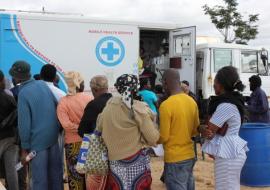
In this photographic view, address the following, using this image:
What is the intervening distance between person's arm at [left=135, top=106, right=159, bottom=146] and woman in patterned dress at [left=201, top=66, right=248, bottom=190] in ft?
1.70

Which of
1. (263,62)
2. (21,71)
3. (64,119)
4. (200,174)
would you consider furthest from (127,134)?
(263,62)

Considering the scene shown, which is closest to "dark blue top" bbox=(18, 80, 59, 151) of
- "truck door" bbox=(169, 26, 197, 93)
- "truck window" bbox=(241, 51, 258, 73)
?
"truck door" bbox=(169, 26, 197, 93)

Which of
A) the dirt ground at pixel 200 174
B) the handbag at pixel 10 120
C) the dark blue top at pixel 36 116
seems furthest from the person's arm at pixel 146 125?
the dirt ground at pixel 200 174

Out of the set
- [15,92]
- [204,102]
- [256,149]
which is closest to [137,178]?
[15,92]

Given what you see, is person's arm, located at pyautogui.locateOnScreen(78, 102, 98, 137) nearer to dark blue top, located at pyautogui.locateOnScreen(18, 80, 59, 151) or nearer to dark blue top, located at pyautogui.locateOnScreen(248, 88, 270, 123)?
dark blue top, located at pyautogui.locateOnScreen(18, 80, 59, 151)

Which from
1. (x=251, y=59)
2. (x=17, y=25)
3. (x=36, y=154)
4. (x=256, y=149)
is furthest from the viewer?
(x=251, y=59)

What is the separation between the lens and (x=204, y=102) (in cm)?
1095

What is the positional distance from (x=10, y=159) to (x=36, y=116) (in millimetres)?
830

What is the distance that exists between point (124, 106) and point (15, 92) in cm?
246

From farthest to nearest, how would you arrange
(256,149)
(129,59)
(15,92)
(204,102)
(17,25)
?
(204,102) → (129,59) → (17,25) → (256,149) → (15,92)

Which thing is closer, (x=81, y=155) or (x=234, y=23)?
(x=81, y=155)

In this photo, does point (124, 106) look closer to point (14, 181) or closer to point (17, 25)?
point (14, 181)

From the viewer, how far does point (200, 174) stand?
24.6 feet

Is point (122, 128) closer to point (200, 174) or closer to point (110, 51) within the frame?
point (200, 174)
